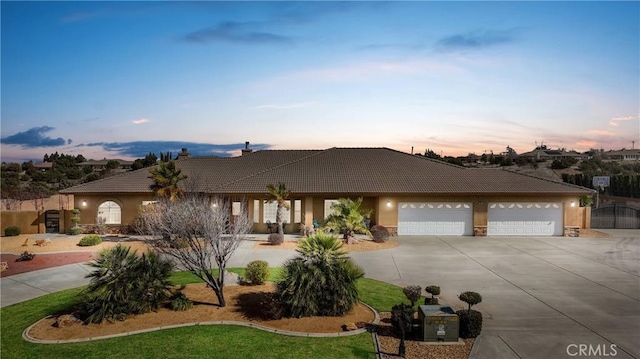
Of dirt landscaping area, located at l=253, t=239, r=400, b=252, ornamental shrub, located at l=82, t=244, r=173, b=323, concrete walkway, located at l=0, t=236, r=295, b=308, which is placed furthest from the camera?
dirt landscaping area, located at l=253, t=239, r=400, b=252

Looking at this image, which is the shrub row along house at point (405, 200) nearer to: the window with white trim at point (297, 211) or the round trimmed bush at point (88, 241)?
the window with white trim at point (297, 211)

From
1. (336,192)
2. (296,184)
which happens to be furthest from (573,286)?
(296,184)

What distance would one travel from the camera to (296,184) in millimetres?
28312

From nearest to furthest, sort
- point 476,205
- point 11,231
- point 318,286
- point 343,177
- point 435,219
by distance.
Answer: point 318,286 < point 11,231 < point 476,205 < point 435,219 < point 343,177

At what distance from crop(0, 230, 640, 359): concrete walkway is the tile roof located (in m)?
3.51

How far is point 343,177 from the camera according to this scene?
29922mm

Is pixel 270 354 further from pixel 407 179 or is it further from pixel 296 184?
pixel 407 179

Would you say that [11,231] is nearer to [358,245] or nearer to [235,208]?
[235,208]

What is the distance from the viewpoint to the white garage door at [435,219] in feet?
91.7

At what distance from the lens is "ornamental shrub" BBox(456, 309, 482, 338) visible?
36.2ft

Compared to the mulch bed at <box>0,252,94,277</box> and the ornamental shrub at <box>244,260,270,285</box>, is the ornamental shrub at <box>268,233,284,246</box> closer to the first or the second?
the ornamental shrub at <box>244,260,270,285</box>

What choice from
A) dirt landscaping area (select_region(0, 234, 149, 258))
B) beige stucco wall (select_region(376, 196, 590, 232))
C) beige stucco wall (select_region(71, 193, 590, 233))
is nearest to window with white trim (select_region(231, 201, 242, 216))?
beige stucco wall (select_region(71, 193, 590, 233))

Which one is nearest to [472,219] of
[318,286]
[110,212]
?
[318,286]
